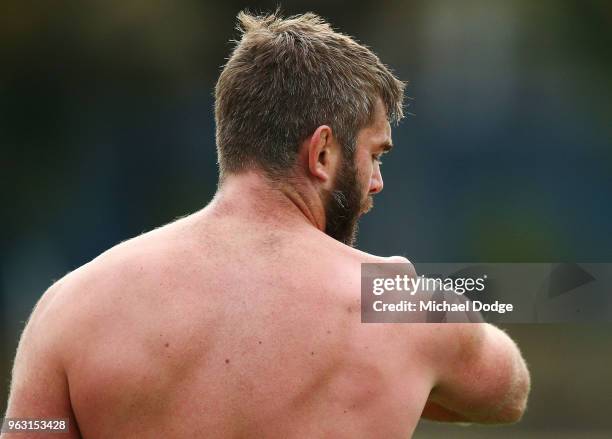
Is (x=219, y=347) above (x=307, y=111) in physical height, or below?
below

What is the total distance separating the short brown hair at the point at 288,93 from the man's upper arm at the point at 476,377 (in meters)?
0.45

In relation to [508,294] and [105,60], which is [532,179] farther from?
[508,294]

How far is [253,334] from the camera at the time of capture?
170cm

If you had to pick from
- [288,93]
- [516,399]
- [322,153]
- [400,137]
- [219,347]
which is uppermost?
[400,137]

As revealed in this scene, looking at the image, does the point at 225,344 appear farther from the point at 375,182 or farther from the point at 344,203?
the point at 375,182

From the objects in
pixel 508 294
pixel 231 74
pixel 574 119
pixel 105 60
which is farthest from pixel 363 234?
pixel 231 74

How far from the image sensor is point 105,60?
287 inches

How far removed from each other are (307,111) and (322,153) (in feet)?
0.29

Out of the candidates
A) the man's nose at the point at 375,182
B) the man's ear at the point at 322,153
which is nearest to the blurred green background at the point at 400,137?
the man's nose at the point at 375,182

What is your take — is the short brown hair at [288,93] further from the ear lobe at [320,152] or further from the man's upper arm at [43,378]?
→ the man's upper arm at [43,378]

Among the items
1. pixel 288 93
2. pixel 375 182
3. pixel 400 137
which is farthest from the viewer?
pixel 400 137

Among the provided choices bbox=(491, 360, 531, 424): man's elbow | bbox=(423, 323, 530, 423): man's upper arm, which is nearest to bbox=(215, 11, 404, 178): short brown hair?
bbox=(423, 323, 530, 423): man's upper arm

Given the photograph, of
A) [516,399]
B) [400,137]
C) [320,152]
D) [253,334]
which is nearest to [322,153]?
[320,152]

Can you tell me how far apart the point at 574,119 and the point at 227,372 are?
233 inches
